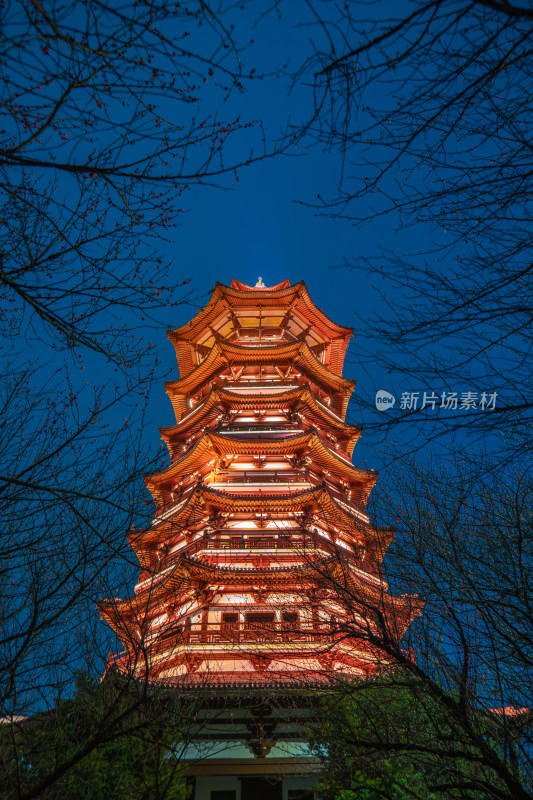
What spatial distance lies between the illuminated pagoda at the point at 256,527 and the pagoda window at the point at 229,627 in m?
0.03

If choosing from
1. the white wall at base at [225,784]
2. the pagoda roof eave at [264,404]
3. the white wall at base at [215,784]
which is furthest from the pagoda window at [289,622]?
the pagoda roof eave at [264,404]

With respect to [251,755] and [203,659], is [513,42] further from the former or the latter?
[203,659]

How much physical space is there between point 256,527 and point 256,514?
1.38 ft

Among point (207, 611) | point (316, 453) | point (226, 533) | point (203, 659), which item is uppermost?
point (316, 453)

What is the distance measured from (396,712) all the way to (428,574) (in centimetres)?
205

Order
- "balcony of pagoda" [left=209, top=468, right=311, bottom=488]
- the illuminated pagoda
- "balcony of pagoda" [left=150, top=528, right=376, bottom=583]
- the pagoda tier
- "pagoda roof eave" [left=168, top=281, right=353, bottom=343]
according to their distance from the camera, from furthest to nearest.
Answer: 1. "pagoda roof eave" [left=168, top=281, right=353, bottom=343]
2. "balcony of pagoda" [left=209, top=468, right=311, bottom=488]
3. "balcony of pagoda" [left=150, top=528, right=376, bottom=583]
4. the pagoda tier
5. the illuminated pagoda

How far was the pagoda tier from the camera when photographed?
994 centimetres

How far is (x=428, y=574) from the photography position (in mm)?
5336

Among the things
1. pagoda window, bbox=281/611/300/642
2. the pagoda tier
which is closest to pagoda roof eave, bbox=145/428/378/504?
the pagoda tier

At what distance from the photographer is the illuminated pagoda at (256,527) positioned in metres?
9.40

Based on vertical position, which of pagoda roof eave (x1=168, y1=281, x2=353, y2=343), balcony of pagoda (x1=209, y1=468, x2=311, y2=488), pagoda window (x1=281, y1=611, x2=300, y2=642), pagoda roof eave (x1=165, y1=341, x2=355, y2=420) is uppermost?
pagoda roof eave (x1=168, y1=281, x2=353, y2=343)

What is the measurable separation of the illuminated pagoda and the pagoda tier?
5cm

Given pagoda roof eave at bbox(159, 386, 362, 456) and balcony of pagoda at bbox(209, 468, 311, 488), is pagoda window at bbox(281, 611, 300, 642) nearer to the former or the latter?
balcony of pagoda at bbox(209, 468, 311, 488)

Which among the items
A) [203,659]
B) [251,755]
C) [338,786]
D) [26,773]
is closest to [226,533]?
[203,659]
